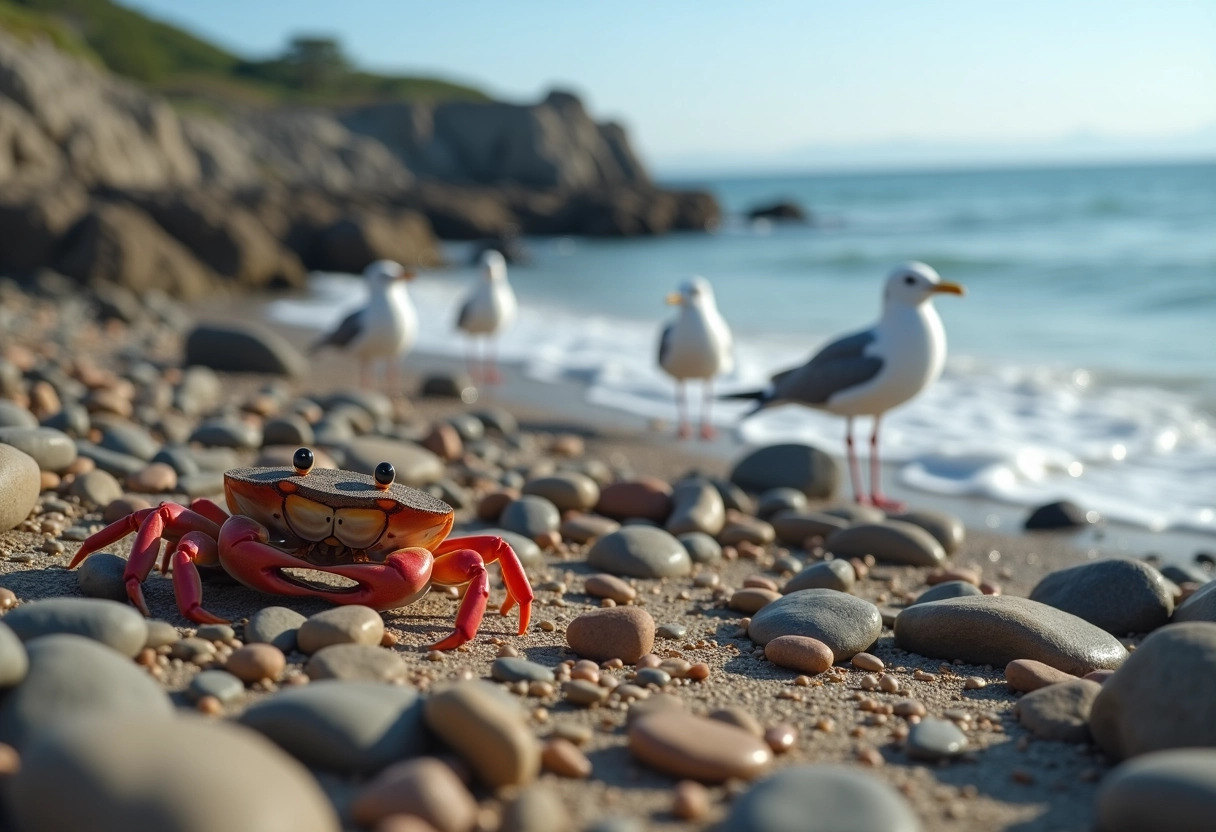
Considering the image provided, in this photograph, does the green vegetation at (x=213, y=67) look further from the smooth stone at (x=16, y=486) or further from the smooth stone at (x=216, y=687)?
the smooth stone at (x=216, y=687)

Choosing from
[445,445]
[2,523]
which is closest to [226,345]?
[445,445]

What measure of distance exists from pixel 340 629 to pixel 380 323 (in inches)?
257

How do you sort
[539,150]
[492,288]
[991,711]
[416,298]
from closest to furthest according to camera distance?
1. [991,711]
2. [492,288]
3. [416,298]
4. [539,150]

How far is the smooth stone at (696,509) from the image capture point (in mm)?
5449

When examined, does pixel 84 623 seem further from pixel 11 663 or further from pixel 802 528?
pixel 802 528

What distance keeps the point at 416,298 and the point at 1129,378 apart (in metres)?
12.1

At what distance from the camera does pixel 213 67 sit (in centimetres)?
8144

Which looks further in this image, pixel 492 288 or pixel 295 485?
pixel 492 288

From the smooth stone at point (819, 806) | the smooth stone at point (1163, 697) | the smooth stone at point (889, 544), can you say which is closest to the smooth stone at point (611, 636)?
the smooth stone at point (819, 806)

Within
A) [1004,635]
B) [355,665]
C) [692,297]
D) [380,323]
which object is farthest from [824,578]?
[380,323]

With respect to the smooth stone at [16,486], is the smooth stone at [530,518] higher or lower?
lower

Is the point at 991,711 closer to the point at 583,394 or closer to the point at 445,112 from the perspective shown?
the point at 583,394

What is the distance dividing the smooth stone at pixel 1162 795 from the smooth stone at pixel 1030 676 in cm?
103

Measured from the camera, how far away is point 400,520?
3410mm
